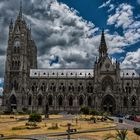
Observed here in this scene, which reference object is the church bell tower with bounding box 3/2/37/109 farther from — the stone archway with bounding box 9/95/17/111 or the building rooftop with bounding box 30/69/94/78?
the building rooftop with bounding box 30/69/94/78

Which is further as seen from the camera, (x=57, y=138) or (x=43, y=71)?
(x=43, y=71)

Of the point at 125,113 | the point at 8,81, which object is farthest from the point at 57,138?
the point at 8,81

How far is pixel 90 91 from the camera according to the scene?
151m

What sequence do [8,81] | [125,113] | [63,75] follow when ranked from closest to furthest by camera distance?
[125,113], [8,81], [63,75]

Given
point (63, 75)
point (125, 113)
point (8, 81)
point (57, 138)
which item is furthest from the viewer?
point (63, 75)

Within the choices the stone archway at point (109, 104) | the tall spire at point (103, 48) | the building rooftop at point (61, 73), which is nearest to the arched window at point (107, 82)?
the stone archway at point (109, 104)

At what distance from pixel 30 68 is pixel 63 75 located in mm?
17173

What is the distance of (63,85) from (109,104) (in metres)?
25.0

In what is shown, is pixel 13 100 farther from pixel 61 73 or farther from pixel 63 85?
pixel 61 73

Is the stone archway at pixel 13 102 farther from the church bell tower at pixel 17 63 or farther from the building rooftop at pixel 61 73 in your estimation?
the building rooftop at pixel 61 73

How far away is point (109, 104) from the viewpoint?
142 m

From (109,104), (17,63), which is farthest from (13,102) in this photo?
(109,104)

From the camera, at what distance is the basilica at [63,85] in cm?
14175

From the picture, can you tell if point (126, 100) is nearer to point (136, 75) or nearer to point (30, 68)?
point (136, 75)
